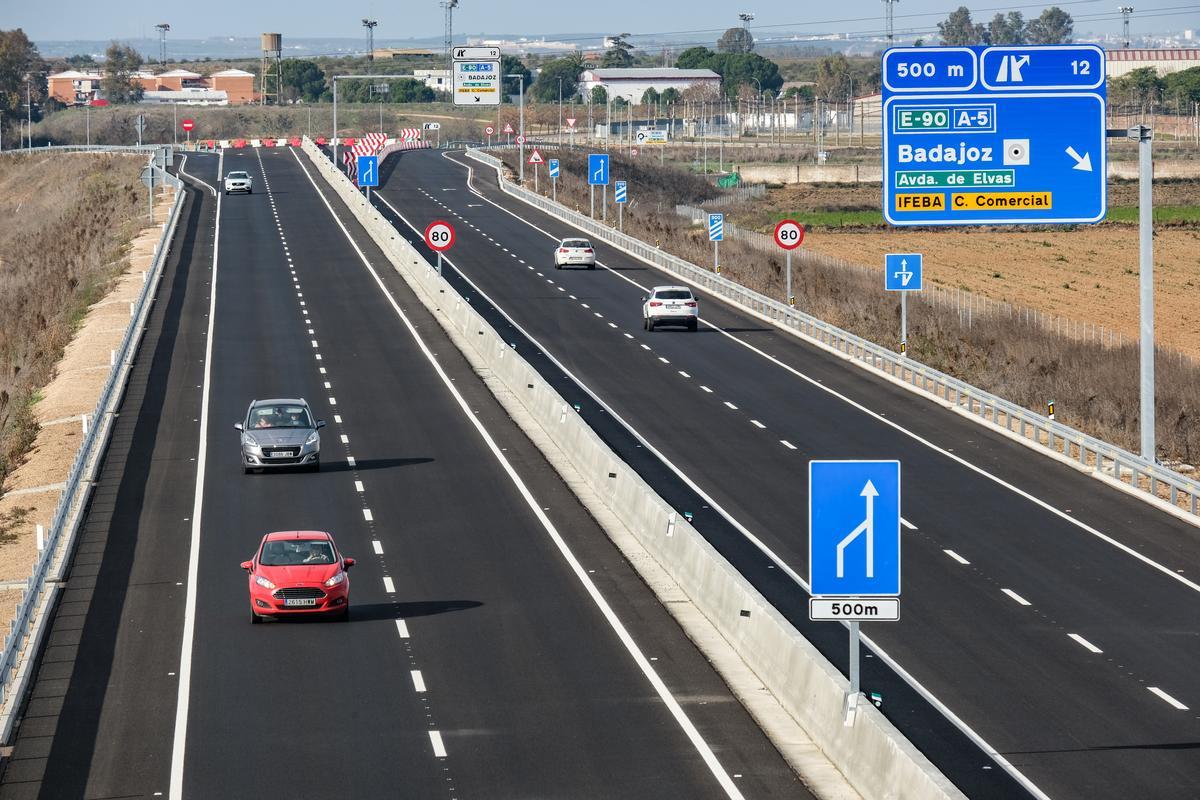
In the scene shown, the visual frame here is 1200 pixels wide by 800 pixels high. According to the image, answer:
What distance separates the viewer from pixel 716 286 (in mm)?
68562

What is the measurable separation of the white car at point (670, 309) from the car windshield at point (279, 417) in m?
21.2

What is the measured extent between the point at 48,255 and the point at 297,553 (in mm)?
72913

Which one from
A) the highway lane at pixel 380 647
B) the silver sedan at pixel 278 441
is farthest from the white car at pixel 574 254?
the silver sedan at pixel 278 441

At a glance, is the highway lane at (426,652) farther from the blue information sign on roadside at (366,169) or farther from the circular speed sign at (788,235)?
the blue information sign on roadside at (366,169)

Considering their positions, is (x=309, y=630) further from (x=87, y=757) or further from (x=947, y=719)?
(x=947, y=719)

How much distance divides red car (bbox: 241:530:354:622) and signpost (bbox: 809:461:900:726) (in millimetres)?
9974

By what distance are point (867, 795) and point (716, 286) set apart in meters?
51.8

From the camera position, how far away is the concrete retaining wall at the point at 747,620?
17000mm

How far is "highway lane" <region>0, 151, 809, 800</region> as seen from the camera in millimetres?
18719

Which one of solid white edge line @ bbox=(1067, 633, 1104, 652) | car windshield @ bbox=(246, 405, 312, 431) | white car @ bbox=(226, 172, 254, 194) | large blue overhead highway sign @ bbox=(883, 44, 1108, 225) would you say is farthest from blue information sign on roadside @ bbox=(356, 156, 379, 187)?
solid white edge line @ bbox=(1067, 633, 1104, 652)

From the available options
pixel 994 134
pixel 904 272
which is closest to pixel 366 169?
pixel 904 272

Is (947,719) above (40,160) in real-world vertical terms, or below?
below

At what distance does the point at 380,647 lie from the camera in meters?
24.0

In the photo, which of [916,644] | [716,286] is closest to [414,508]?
[916,644]
